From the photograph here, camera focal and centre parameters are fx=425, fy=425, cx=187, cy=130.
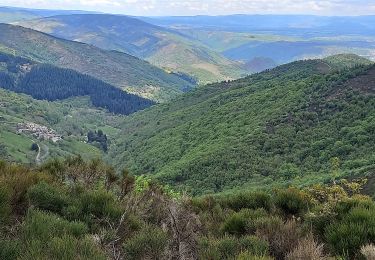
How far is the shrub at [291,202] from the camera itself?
13.3 m

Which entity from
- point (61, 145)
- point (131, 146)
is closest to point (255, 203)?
point (131, 146)

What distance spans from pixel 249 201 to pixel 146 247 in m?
7.20

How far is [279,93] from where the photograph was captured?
420 ft

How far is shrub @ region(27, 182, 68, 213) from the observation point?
10.3m

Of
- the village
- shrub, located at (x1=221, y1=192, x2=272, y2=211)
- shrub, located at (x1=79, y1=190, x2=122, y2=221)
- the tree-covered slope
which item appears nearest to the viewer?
shrub, located at (x1=79, y1=190, x2=122, y2=221)

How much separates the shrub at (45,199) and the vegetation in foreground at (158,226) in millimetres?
23

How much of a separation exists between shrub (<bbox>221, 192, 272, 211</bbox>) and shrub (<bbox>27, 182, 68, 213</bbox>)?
6.55 m

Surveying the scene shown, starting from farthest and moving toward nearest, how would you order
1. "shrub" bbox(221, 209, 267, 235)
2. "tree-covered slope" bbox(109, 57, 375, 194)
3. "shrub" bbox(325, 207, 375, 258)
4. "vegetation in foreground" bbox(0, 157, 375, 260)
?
"tree-covered slope" bbox(109, 57, 375, 194) → "shrub" bbox(221, 209, 267, 235) → "shrub" bbox(325, 207, 375, 258) → "vegetation in foreground" bbox(0, 157, 375, 260)

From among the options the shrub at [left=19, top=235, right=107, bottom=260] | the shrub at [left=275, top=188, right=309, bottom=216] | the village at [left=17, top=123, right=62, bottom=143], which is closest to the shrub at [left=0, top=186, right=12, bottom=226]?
the shrub at [left=19, top=235, right=107, bottom=260]

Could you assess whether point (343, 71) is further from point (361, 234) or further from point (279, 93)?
point (361, 234)

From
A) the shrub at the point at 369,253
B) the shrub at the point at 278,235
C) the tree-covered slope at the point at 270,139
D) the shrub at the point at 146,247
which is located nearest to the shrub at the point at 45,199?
the shrub at the point at 146,247

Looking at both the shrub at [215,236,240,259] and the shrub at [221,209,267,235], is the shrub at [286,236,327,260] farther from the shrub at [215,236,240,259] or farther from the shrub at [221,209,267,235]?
the shrub at [221,209,267,235]

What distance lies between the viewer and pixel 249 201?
48.6ft

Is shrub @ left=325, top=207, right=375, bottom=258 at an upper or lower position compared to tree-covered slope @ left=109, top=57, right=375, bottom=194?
upper
